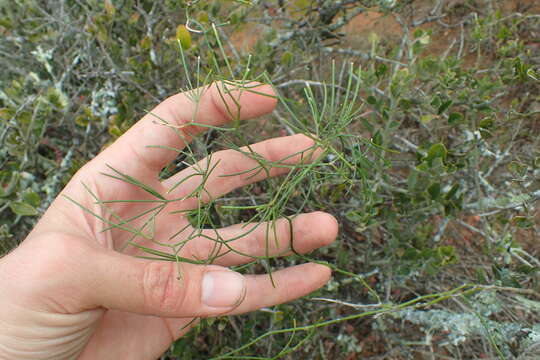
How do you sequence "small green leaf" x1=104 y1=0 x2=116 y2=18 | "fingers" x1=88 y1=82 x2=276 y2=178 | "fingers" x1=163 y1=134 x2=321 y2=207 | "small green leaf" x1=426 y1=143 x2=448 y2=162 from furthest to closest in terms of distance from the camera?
"small green leaf" x1=104 y1=0 x2=116 y2=18, "fingers" x1=163 y1=134 x2=321 y2=207, "fingers" x1=88 y1=82 x2=276 y2=178, "small green leaf" x1=426 y1=143 x2=448 y2=162

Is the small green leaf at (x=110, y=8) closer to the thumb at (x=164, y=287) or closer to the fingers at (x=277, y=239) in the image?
the fingers at (x=277, y=239)

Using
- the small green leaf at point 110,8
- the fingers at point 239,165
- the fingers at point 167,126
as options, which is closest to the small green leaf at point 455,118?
the fingers at point 239,165

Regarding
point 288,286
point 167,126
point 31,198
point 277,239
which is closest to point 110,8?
point 167,126

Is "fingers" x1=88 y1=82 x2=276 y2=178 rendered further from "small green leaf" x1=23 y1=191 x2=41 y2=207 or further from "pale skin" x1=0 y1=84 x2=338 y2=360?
"small green leaf" x1=23 y1=191 x2=41 y2=207

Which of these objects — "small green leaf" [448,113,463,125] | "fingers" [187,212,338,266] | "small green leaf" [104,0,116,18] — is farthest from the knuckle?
"small green leaf" [104,0,116,18]

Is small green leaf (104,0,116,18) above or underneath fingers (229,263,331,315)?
above

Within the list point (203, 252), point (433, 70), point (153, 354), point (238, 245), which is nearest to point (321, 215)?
point (238, 245)
